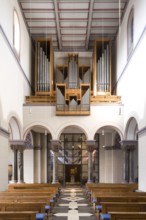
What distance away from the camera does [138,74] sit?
53.1 ft

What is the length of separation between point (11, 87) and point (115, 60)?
9047mm

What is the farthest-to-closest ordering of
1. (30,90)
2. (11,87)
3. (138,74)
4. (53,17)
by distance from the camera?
(30,90)
(53,17)
(11,87)
(138,74)

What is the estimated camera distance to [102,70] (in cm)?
2395

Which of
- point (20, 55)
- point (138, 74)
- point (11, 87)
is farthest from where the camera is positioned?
point (20, 55)

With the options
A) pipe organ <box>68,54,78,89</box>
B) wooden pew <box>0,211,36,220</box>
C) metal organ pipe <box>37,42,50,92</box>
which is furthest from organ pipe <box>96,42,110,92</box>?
wooden pew <box>0,211,36,220</box>

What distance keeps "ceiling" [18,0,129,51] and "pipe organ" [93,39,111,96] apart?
0.81 metres

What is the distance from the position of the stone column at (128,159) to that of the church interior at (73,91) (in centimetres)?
6

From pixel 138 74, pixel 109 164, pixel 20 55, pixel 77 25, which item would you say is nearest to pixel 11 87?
pixel 20 55

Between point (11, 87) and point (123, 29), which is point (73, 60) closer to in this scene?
point (123, 29)

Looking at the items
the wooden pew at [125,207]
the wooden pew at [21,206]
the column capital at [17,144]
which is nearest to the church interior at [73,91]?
the column capital at [17,144]

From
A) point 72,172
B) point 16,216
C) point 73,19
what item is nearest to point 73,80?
point 73,19

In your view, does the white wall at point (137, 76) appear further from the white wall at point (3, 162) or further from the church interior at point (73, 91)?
the white wall at point (3, 162)

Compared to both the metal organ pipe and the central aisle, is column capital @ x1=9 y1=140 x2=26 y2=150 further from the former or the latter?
the central aisle

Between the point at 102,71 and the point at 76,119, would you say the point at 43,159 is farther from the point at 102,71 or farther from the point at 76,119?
the point at 102,71
